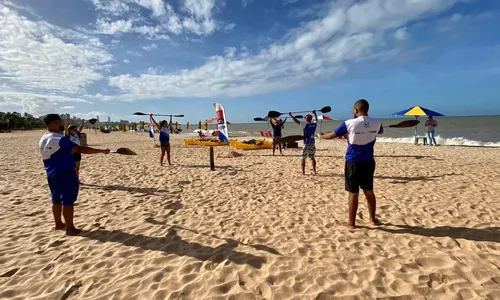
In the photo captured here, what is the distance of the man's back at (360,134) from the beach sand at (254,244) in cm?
114

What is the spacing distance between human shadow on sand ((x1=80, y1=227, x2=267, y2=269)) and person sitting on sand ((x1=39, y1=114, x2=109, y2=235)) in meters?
0.62

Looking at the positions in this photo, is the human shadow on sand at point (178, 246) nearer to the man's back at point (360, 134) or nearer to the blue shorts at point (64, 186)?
the blue shorts at point (64, 186)

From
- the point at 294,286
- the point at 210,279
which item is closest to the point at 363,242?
the point at 294,286

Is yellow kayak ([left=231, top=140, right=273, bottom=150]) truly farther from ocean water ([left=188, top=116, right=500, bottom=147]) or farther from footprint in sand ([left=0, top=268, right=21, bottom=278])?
footprint in sand ([left=0, top=268, right=21, bottom=278])

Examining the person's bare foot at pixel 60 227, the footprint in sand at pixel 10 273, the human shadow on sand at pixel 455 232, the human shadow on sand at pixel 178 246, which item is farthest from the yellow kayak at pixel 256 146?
the footprint in sand at pixel 10 273

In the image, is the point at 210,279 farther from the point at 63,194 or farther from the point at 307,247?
the point at 63,194

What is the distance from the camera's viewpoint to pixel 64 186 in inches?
143

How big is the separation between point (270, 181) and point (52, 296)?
5312 millimetres

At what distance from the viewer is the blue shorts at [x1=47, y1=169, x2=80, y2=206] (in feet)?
11.8

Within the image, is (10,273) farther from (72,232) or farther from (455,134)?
(455,134)

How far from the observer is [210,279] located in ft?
8.85

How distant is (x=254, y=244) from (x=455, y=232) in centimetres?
290

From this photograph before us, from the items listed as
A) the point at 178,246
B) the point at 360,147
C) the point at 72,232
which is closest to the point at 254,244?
the point at 178,246

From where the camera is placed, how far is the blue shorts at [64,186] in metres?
3.60
